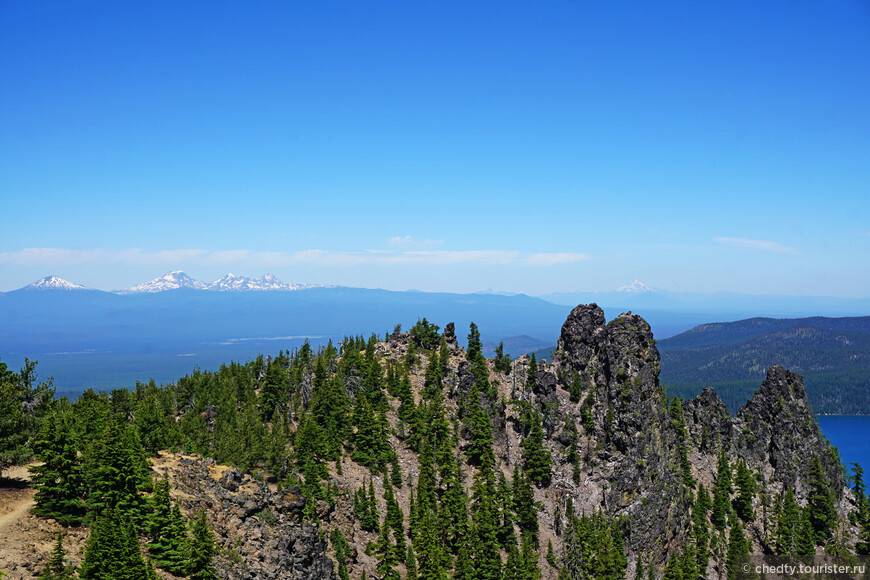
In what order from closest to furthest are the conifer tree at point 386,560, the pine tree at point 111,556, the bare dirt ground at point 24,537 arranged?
the bare dirt ground at point 24,537
the pine tree at point 111,556
the conifer tree at point 386,560

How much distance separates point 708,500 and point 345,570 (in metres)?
103

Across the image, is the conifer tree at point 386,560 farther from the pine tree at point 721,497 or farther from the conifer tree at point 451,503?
the pine tree at point 721,497

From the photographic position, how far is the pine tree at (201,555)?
55.1 meters

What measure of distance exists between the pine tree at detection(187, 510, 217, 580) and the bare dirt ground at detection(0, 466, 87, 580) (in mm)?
9345

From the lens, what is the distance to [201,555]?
55.1 meters

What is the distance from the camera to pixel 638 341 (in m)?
148

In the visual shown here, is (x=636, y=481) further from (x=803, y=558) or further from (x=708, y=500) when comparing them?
(x=803, y=558)

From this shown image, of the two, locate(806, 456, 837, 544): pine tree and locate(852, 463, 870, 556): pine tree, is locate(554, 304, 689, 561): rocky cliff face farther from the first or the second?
locate(852, 463, 870, 556): pine tree

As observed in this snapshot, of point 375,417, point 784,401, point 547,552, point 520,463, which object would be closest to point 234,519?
point 375,417

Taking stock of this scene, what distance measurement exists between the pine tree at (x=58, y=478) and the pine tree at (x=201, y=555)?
10.3 meters

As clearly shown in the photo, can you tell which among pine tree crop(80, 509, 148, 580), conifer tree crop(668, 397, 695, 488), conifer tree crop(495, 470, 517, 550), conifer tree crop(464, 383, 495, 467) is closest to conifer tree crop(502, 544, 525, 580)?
conifer tree crop(495, 470, 517, 550)

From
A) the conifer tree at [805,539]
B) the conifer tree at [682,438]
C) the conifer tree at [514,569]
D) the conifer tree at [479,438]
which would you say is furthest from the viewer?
the conifer tree at [682,438]

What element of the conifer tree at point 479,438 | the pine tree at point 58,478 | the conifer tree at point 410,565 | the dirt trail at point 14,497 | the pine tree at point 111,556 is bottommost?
the conifer tree at point 410,565

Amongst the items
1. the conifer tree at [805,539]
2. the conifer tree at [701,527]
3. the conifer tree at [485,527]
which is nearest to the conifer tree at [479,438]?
the conifer tree at [485,527]
